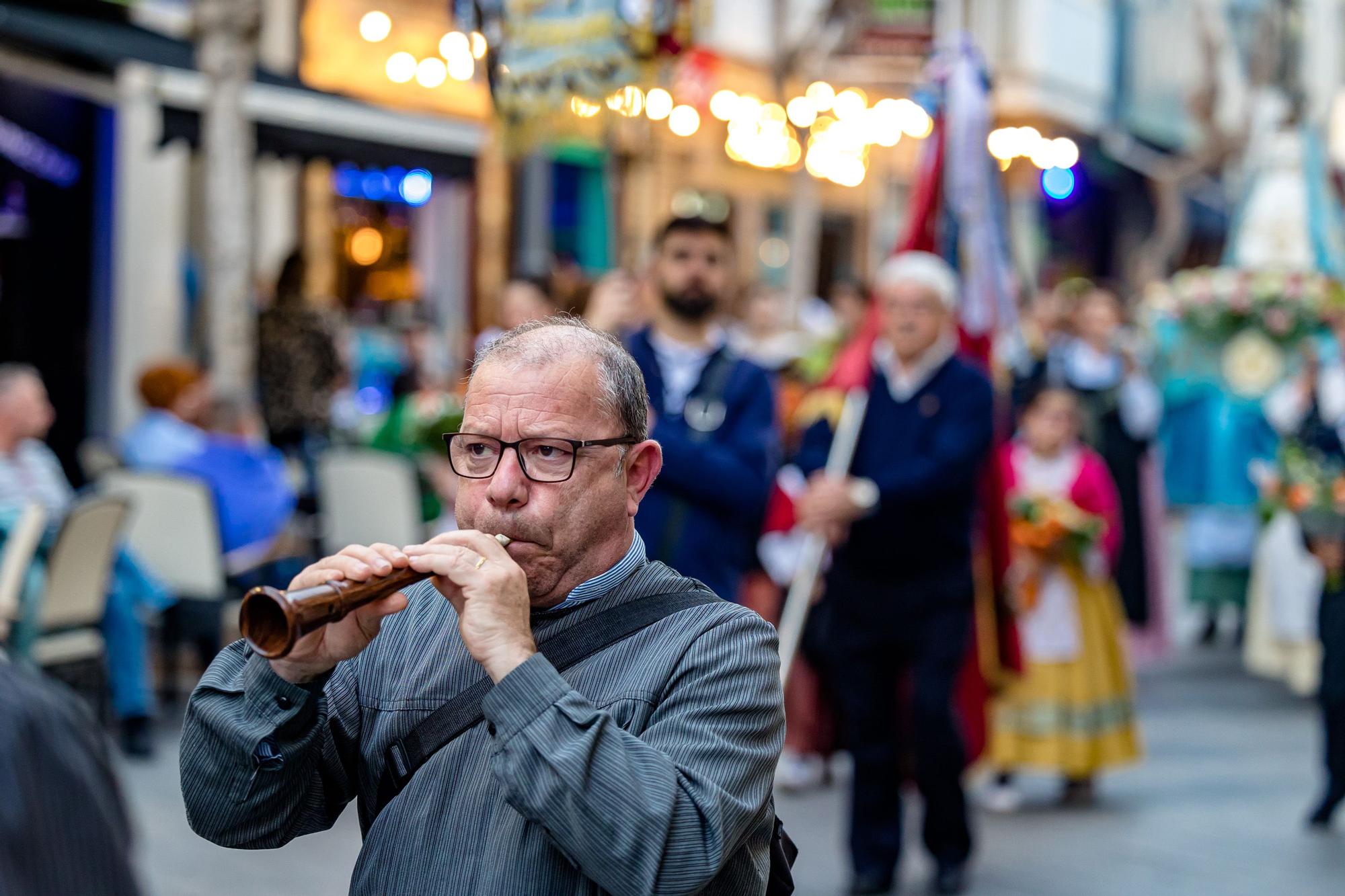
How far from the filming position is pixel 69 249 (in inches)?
548

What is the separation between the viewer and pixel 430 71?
17328 millimetres

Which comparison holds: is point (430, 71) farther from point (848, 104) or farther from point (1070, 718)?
point (1070, 718)

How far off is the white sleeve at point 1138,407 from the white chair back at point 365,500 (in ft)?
15.1

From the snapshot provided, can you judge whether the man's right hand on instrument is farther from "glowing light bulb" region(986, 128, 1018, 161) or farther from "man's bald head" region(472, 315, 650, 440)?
"glowing light bulb" region(986, 128, 1018, 161)

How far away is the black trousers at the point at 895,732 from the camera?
596 centimetres

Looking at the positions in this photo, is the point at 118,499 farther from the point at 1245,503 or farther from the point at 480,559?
the point at 1245,503

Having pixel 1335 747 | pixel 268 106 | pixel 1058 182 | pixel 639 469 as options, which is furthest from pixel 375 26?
pixel 1058 182

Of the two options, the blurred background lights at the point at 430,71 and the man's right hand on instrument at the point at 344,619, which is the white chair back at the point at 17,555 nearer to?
the man's right hand on instrument at the point at 344,619

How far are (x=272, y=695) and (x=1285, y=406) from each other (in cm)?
918

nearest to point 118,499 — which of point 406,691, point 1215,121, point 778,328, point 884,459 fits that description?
point 884,459

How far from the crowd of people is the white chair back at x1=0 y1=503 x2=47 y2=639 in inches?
10.1

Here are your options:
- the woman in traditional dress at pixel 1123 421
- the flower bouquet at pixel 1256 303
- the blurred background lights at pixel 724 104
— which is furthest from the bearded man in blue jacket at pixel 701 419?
the blurred background lights at pixel 724 104

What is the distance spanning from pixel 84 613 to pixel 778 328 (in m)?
8.83

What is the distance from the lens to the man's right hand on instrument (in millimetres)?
2291
